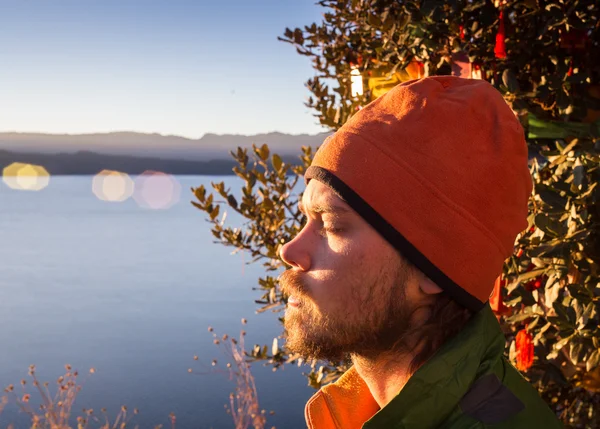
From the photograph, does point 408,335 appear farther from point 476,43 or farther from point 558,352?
point 476,43

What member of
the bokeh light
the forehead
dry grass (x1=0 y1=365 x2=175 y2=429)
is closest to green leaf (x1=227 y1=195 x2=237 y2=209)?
the bokeh light

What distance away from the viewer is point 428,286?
149cm

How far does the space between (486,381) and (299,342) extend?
1.39 feet

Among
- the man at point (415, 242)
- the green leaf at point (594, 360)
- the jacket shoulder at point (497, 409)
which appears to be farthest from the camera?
the green leaf at point (594, 360)

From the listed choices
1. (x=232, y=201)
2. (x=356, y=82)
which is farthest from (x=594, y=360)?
(x=232, y=201)

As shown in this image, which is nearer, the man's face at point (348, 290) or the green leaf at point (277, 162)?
the man's face at point (348, 290)

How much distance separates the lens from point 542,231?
2209 millimetres

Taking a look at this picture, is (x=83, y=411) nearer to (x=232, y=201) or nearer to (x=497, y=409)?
(x=232, y=201)

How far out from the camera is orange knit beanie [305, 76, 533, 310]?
145 cm

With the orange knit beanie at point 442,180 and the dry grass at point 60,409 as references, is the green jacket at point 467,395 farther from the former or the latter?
the dry grass at point 60,409

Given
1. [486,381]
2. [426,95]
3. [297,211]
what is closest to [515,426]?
[486,381]

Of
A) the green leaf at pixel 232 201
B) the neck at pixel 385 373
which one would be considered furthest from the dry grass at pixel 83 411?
the neck at pixel 385 373

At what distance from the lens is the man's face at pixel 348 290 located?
4.79ft

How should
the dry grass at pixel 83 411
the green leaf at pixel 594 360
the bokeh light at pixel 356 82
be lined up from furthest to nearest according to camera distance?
the dry grass at pixel 83 411 < the bokeh light at pixel 356 82 < the green leaf at pixel 594 360
